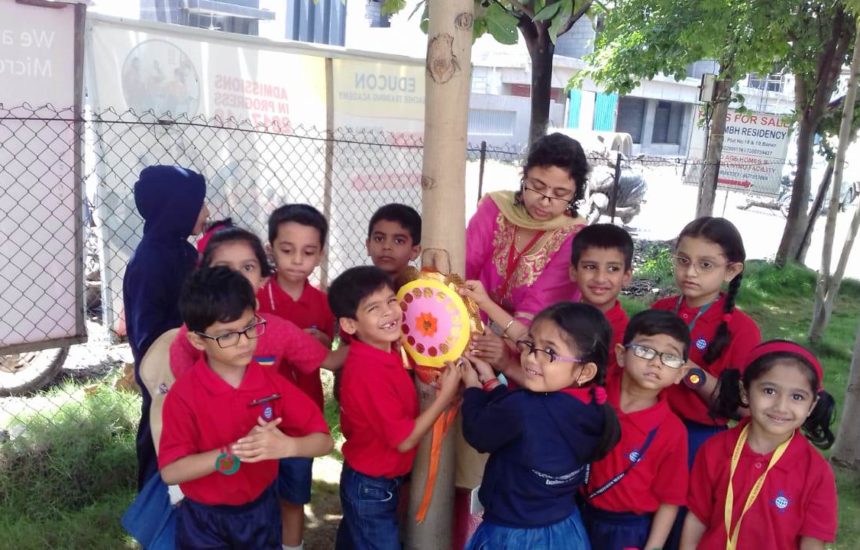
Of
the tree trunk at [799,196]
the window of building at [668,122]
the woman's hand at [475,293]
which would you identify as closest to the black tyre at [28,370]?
the woman's hand at [475,293]

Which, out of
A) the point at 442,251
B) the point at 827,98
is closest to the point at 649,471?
the point at 442,251

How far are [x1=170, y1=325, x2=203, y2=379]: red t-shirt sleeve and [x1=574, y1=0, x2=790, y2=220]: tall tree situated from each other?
5.28m

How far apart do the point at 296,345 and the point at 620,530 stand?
1.16 metres

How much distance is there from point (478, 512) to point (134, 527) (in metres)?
1.12

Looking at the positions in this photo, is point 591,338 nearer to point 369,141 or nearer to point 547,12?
point 547,12

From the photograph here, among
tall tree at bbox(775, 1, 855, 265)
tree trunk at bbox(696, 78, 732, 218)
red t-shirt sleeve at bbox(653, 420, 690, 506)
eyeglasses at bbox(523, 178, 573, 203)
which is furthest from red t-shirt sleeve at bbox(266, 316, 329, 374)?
tree trunk at bbox(696, 78, 732, 218)

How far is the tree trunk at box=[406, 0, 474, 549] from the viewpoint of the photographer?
7.20 feet

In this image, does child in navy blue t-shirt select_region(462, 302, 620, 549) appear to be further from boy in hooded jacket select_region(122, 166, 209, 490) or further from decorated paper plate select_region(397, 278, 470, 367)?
boy in hooded jacket select_region(122, 166, 209, 490)

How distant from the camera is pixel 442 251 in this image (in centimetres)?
230

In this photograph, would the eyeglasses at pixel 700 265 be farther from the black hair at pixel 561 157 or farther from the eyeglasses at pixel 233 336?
the eyeglasses at pixel 233 336

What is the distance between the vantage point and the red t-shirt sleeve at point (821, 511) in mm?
2041

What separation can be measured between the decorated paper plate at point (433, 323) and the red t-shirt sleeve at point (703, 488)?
0.79m

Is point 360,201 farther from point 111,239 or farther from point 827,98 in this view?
point 827,98

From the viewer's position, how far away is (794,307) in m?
8.16
